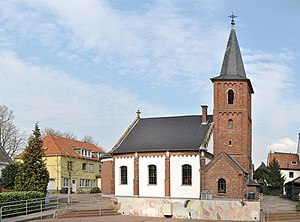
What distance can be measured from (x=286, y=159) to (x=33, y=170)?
5036 cm

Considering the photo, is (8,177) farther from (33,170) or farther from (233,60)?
(233,60)

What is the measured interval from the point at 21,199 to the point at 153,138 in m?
18.8

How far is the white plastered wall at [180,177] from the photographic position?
43.3 metres

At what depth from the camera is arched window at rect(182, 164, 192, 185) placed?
4384cm

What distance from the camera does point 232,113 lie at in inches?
1813

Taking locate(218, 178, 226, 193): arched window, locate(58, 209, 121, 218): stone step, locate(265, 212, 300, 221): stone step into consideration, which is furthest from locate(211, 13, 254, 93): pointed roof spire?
locate(58, 209, 121, 218): stone step

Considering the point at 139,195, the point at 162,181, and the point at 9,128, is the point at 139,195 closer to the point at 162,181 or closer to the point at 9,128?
the point at 162,181

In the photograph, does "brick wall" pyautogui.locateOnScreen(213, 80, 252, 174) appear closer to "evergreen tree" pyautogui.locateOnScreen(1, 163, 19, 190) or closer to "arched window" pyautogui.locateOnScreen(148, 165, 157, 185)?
"arched window" pyautogui.locateOnScreen(148, 165, 157, 185)

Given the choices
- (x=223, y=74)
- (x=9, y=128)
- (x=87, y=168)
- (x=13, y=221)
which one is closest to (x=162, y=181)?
(x=223, y=74)

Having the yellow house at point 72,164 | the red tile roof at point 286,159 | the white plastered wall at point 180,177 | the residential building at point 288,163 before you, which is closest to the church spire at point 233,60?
the white plastered wall at point 180,177

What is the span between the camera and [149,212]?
112 feet

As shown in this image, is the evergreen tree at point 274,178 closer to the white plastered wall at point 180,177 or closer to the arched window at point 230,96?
the arched window at point 230,96

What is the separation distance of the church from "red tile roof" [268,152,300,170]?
91.5 feet

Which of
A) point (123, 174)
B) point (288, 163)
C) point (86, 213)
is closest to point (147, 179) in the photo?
point (123, 174)
